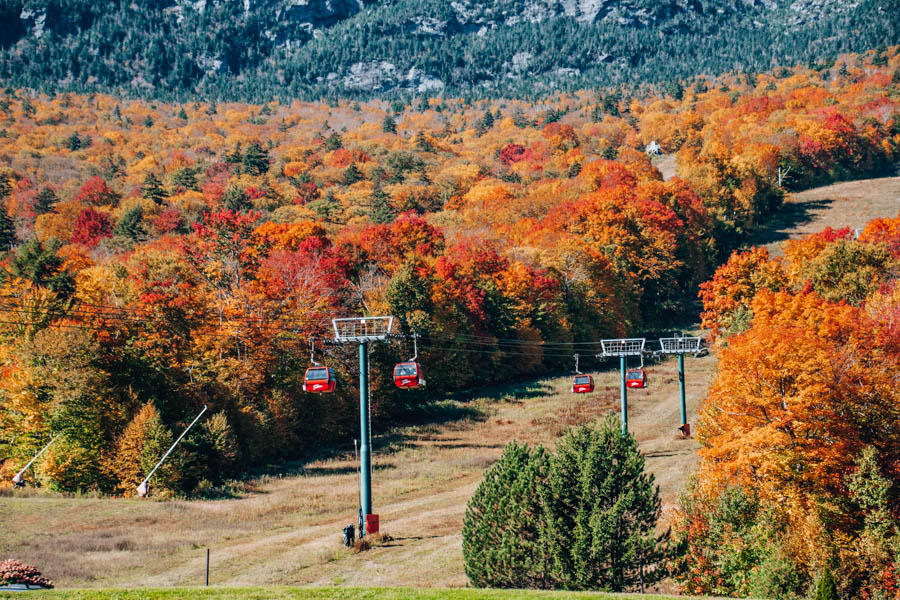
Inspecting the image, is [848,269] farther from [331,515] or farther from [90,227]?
[90,227]

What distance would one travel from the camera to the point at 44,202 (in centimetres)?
12600

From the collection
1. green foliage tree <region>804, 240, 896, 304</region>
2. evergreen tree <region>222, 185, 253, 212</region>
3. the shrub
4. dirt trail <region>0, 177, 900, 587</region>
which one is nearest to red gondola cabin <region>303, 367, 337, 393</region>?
dirt trail <region>0, 177, 900, 587</region>

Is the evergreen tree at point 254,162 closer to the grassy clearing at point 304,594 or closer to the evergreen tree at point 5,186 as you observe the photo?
the evergreen tree at point 5,186

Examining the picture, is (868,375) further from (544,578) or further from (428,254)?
(428,254)

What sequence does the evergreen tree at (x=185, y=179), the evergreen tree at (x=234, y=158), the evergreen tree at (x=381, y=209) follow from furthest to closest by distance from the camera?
the evergreen tree at (x=234, y=158) < the evergreen tree at (x=185, y=179) < the evergreen tree at (x=381, y=209)

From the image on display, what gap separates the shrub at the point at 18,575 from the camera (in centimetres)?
2417

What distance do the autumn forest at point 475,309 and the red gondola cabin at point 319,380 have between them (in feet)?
45.8

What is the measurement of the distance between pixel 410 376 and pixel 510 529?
1121cm

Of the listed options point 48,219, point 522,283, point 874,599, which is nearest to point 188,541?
point 874,599

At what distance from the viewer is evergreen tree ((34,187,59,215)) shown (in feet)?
412

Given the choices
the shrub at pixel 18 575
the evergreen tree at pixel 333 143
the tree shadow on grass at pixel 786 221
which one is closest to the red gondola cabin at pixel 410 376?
the shrub at pixel 18 575

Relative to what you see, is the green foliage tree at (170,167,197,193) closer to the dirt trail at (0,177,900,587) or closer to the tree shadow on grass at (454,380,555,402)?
the tree shadow on grass at (454,380,555,402)

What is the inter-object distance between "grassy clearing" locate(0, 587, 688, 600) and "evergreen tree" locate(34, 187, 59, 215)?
385 ft

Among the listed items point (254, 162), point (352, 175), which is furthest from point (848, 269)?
point (254, 162)
